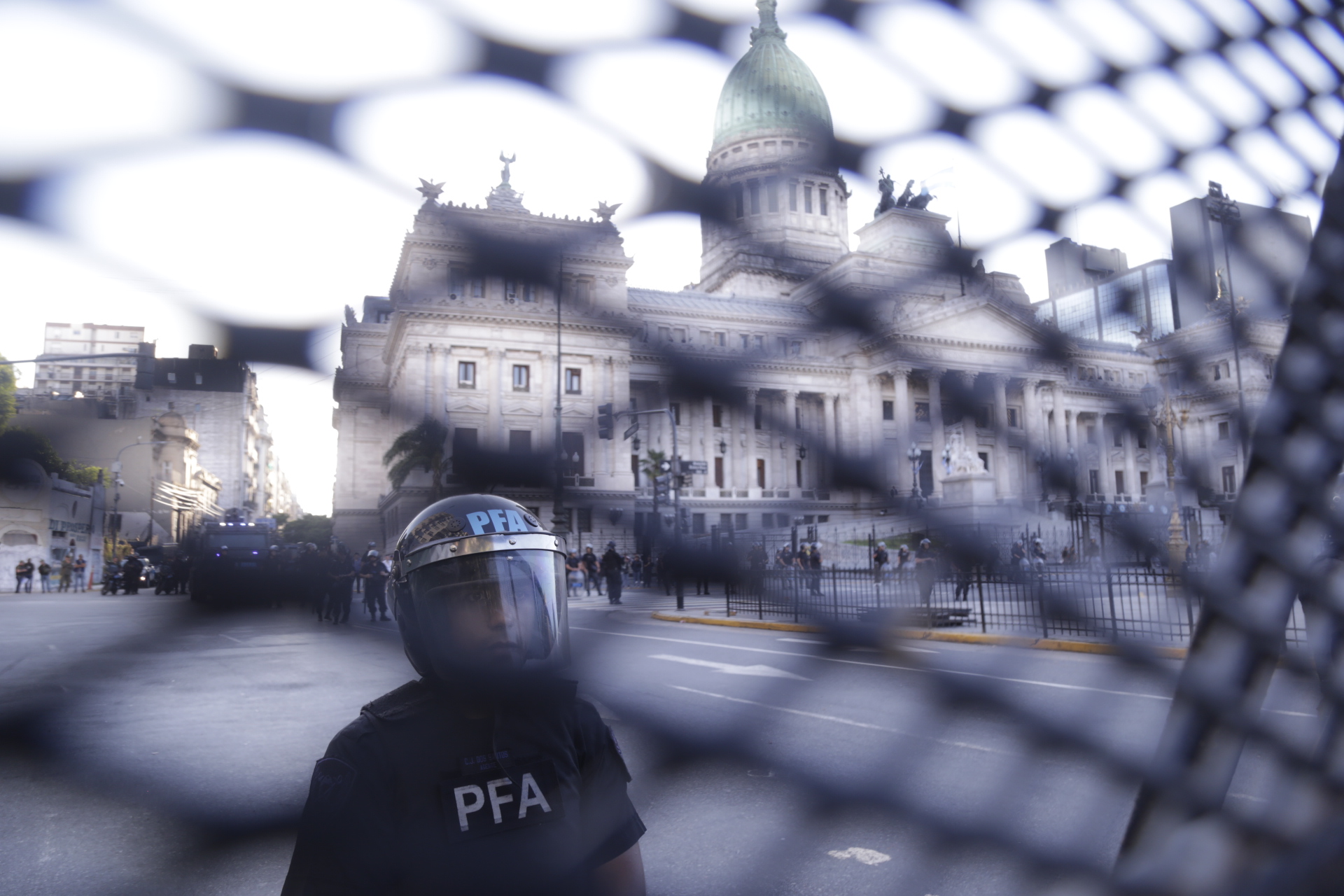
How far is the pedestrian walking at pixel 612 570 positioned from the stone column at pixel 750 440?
202 mm

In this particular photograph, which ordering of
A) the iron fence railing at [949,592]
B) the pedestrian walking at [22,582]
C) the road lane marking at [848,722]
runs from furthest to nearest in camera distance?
1. the road lane marking at [848,722]
2. the pedestrian walking at [22,582]
3. the iron fence railing at [949,592]

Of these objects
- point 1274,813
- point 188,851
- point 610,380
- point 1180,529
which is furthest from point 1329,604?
point 188,851

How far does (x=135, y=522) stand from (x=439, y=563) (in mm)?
534

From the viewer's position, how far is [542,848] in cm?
151

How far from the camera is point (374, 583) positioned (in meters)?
1.40

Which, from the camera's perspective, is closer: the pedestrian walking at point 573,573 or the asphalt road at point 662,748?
the asphalt road at point 662,748

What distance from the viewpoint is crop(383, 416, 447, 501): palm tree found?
0.92 metres

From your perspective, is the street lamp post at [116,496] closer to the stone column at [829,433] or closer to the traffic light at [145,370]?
the traffic light at [145,370]

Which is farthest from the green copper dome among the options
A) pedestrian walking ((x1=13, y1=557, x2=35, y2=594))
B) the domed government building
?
pedestrian walking ((x1=13, y1=557, x2=35, y2=594))

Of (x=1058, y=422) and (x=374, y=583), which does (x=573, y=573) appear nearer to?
(x=374, y=583)

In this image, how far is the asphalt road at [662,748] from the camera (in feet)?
3.03

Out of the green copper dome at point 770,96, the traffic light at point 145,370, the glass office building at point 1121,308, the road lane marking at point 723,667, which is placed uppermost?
the green copper dome at point 770,96

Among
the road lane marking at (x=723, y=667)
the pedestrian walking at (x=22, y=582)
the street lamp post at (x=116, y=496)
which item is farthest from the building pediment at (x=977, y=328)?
the road lane marking at (x=723, y=667)

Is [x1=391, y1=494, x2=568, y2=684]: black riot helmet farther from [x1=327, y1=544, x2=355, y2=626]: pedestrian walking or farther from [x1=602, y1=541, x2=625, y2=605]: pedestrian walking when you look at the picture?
[x1=327, y1=544, x2=355, y2=626]: pedestrian walking
